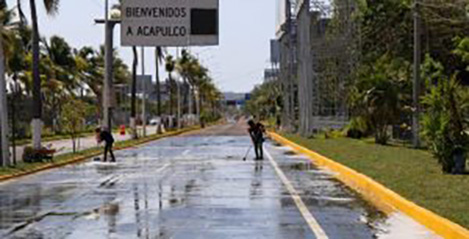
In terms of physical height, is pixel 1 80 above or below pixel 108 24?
below

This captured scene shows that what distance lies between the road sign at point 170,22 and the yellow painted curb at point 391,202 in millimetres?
11124

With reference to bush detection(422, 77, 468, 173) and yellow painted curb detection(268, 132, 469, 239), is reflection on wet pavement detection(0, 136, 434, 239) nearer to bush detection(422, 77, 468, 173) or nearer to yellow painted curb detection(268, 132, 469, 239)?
yellow painted curb detection(268, 132, 469, 239)

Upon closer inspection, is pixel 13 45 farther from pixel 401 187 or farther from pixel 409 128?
pixel 401 187

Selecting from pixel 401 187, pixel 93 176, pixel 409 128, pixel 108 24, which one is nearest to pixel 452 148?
pixel 401 187

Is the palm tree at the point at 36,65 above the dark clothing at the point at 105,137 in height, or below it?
above

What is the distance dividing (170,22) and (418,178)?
19.5 metres

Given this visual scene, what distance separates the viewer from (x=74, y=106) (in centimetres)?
4075

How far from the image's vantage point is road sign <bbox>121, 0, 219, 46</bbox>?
38.1m

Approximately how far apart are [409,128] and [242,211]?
28802mm

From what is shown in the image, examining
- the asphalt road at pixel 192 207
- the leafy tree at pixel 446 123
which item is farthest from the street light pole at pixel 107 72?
the leafy tree at pixel 446 123

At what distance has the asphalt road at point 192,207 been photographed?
13.1 metres

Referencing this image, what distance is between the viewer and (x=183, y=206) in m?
16.6

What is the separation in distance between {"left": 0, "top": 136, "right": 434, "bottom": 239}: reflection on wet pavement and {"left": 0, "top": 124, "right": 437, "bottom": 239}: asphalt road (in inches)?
0.6

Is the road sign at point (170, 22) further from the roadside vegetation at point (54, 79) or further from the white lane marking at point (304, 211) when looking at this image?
the white lane marking at point (304, 211)
